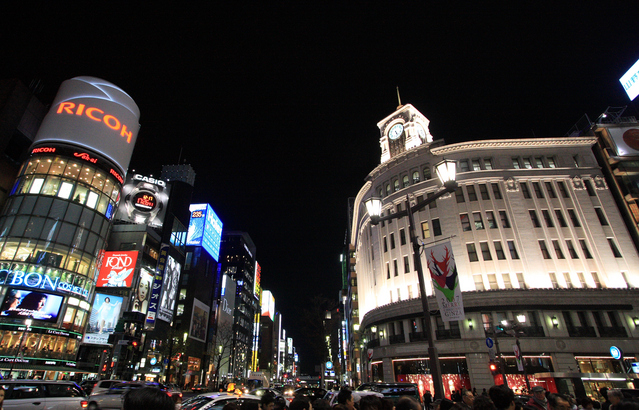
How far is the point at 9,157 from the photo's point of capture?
41.4 meters

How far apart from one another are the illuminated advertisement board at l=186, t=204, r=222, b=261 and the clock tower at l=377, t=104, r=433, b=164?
4668cm

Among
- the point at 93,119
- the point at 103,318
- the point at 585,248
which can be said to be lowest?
the point at 103,318

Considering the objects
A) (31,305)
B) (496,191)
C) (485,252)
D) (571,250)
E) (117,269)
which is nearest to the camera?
(31,305)

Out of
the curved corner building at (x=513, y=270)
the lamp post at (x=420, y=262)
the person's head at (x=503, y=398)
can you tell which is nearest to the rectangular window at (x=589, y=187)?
the curved corner building at (x=513, y=270)

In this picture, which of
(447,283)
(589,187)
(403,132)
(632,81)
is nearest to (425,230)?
(403,132)

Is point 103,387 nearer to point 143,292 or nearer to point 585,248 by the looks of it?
point 143,292

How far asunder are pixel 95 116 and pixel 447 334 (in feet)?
182

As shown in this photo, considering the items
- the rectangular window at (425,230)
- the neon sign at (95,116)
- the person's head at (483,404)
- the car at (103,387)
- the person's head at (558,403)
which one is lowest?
the car at (103,387)

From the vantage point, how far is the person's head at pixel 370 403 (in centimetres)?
507

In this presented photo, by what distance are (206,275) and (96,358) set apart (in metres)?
36.6

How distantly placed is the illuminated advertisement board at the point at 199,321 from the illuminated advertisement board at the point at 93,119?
34056 mm

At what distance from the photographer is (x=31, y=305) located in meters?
34.9

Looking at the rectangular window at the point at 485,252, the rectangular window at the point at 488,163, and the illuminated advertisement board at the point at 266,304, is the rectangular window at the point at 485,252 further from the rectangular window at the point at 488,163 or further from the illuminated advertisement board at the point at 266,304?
the illuminated advertisement board at the point at 266,304

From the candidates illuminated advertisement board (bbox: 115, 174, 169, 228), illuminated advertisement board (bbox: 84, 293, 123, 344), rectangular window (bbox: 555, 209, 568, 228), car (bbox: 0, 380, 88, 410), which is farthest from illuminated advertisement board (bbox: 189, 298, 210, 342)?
rectangular window (bbox: 555, 209, 568, 228)
